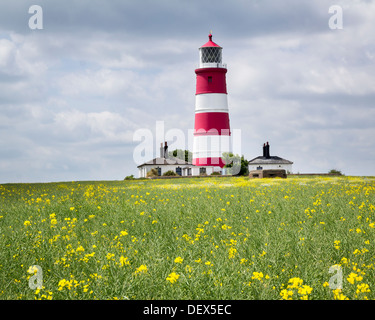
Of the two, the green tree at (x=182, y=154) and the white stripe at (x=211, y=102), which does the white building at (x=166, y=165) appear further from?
the white stripe at (x=211, y=102)

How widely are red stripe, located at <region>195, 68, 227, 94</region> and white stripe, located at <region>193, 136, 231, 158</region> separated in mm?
5574

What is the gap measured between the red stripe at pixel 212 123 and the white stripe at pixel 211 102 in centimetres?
60

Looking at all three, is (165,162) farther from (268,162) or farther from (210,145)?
(210,145)

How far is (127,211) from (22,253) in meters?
4.21

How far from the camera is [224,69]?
47.3 metres

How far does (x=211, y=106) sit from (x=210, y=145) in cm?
494

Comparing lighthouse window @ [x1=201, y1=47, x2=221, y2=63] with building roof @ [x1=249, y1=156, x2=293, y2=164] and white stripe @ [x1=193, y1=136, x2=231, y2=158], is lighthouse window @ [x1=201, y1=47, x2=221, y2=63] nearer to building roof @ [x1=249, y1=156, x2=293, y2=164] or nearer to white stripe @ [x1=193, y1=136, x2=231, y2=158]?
white stripe @ [x1=193, y1=136, x2=231, y2=158]

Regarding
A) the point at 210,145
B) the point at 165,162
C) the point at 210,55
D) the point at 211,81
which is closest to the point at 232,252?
the point at 211,81

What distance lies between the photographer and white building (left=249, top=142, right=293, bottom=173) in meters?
68.2

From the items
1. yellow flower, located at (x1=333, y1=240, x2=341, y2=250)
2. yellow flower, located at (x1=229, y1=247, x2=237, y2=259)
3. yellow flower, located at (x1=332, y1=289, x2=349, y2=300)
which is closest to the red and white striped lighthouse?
yellow flower, located at (x1=333, y1=240, x2=341, y2=250)

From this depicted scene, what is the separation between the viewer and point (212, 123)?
46000mm

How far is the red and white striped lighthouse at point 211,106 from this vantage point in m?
46.2

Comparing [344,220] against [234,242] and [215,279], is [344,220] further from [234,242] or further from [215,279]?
[215,279]
